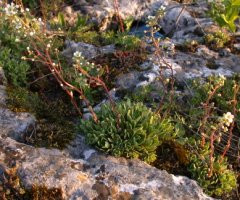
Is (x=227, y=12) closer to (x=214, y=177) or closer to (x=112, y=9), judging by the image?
(x=112, y=9)

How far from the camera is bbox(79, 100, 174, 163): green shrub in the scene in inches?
177

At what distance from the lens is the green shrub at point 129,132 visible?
14.8 ft

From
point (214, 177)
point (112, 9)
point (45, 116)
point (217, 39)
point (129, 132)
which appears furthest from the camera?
point (112, 9)

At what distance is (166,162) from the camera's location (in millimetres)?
4746

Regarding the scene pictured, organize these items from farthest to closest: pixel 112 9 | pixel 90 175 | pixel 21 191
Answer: pixel 112 9 < pixel 90 175 < pixel 21 191

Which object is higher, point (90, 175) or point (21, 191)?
point (21, 191)

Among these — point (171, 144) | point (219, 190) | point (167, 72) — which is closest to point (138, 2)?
point (167, 72)

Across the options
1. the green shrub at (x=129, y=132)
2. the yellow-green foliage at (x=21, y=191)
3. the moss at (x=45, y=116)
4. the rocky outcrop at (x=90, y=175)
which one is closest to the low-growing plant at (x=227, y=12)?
the green shrub at (x=129, y=132)

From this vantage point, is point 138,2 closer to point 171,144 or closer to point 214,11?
point 214,11

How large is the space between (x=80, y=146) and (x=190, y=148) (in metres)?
1.53

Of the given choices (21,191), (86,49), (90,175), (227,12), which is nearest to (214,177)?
(90,175)

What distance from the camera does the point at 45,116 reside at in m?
5.38

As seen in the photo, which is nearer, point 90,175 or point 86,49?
point 90,175

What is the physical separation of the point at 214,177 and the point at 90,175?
1604 millimetres
